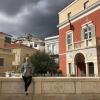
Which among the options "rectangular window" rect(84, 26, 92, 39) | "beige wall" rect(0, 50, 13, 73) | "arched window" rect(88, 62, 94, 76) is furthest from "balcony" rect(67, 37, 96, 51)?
"beige wall" rect(0, 50, 13, 73)

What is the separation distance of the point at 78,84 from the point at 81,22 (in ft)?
88.0

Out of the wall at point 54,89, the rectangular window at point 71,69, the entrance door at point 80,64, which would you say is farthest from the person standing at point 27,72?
the rectangular window at point 71,69

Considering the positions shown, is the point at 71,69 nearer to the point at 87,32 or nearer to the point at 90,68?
the point at 90,68

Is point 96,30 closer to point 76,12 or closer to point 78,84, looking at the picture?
point 76,12

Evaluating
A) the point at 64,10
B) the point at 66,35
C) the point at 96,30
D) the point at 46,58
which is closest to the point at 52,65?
the point at 46,58

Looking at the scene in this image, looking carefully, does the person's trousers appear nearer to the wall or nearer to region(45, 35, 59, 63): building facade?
the wall

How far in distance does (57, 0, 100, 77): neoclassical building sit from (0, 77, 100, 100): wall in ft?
63.0

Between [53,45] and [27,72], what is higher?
[53,45]

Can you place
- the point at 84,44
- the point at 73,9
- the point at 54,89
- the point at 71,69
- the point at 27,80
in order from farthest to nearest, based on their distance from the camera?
the point at 73,9 < the point at 71,69 < the point at 84,44 < the point at 54,89 < the point at 27,80

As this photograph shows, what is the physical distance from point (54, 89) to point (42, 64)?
32521 millimetres

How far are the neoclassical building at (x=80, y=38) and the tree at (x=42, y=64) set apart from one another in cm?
246

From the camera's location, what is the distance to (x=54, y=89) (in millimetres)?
14359

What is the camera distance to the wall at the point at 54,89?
560 inches

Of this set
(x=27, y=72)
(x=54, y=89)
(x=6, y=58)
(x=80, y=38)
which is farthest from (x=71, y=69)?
(x=27, y=72)
